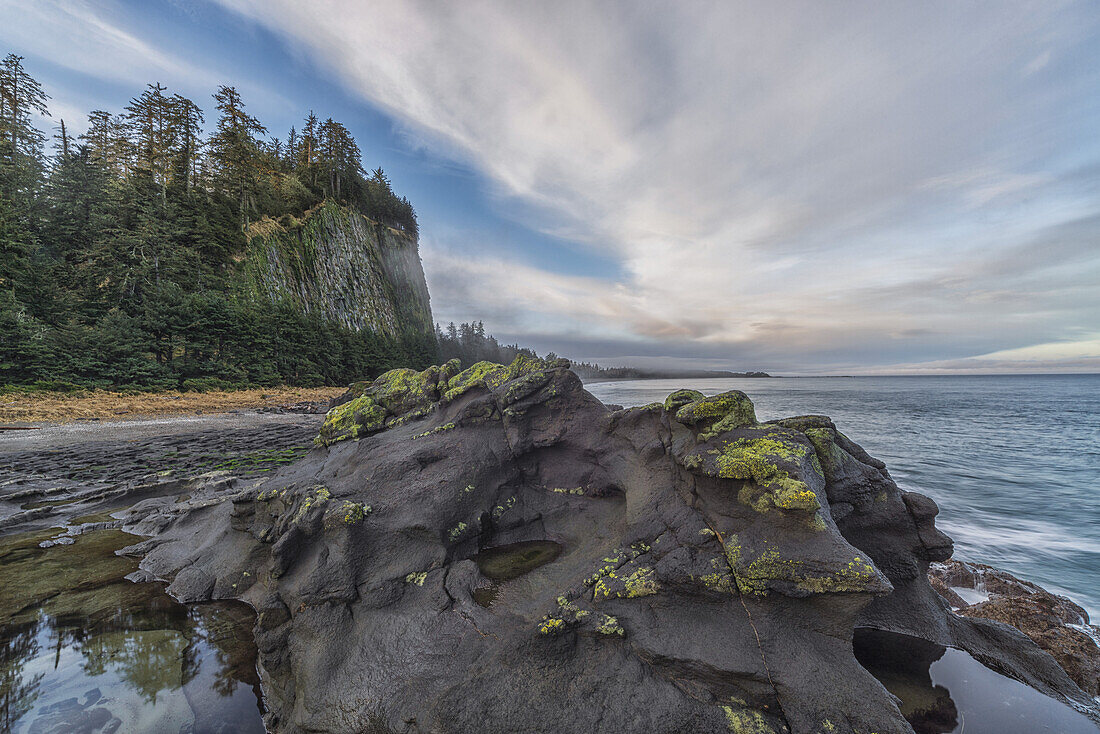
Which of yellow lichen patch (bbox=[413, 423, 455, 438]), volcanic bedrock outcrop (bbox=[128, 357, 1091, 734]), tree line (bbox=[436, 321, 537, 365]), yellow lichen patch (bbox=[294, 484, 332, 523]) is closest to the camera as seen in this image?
volcanic bedrock outcrop (bbox=[128, 357, 1091, 734])

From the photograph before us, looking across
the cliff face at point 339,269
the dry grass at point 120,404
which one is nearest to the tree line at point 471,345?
the cliff face at point 339,269

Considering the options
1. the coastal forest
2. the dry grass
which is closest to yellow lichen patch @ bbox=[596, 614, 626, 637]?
the dry grass

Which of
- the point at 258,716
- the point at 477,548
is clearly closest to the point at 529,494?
the point at 477,548

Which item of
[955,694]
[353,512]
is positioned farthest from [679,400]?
[353,512]

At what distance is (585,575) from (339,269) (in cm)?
6645

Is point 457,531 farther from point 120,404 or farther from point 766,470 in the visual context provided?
point 120,404

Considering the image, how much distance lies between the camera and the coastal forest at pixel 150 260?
28625mm

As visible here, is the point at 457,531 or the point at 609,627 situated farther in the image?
the point at 457,531

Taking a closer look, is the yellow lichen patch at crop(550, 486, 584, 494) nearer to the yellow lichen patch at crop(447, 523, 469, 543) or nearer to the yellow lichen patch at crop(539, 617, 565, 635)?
the yellow lichen patch at crop(447, 523, 469, 543)

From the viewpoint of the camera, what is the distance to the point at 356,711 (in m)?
3.93

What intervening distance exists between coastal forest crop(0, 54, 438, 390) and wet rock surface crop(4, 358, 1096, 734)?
34.4 meters

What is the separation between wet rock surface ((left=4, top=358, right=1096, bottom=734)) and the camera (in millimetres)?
3701

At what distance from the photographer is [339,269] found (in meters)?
59.6

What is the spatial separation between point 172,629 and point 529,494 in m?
5.55
